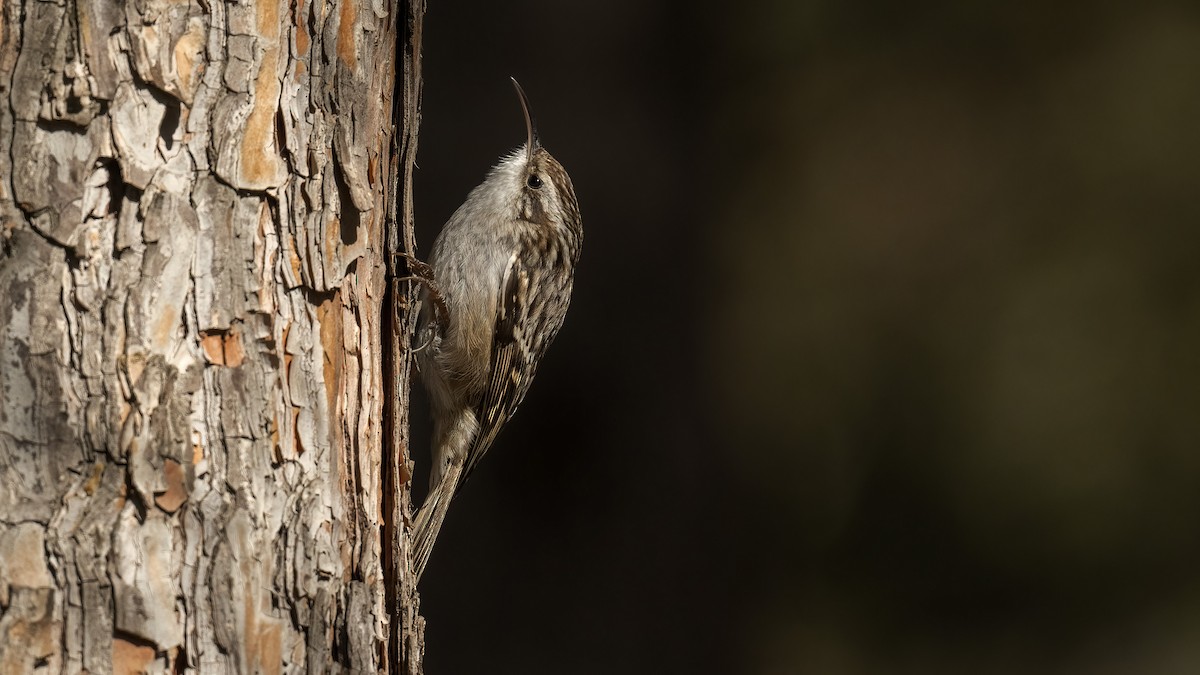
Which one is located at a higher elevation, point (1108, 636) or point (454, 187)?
point (454, 187)

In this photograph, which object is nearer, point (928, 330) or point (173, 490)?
point (173, 490)

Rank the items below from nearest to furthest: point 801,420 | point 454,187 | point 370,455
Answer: point 370,455 → point 454,187 → point 801,420

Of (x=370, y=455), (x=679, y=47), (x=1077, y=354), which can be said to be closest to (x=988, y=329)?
(x=1077, y=354)

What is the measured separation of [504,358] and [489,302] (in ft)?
0.52

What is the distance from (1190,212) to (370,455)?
3.52 metres

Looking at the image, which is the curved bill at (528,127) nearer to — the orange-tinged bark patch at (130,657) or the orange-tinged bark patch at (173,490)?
the orange-tinged bark patch at (173,490)

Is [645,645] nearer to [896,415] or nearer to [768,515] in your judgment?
[768,515]

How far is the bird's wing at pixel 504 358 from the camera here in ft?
9.97

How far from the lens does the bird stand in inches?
118

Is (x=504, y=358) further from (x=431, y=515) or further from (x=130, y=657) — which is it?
(x=130, y=657)

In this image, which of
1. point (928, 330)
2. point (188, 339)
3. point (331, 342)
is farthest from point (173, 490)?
point (928, 330)

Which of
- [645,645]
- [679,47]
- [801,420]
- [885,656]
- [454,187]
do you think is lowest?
[885,656]

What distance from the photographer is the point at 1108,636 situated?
14.2ft

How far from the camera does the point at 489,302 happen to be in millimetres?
3041
